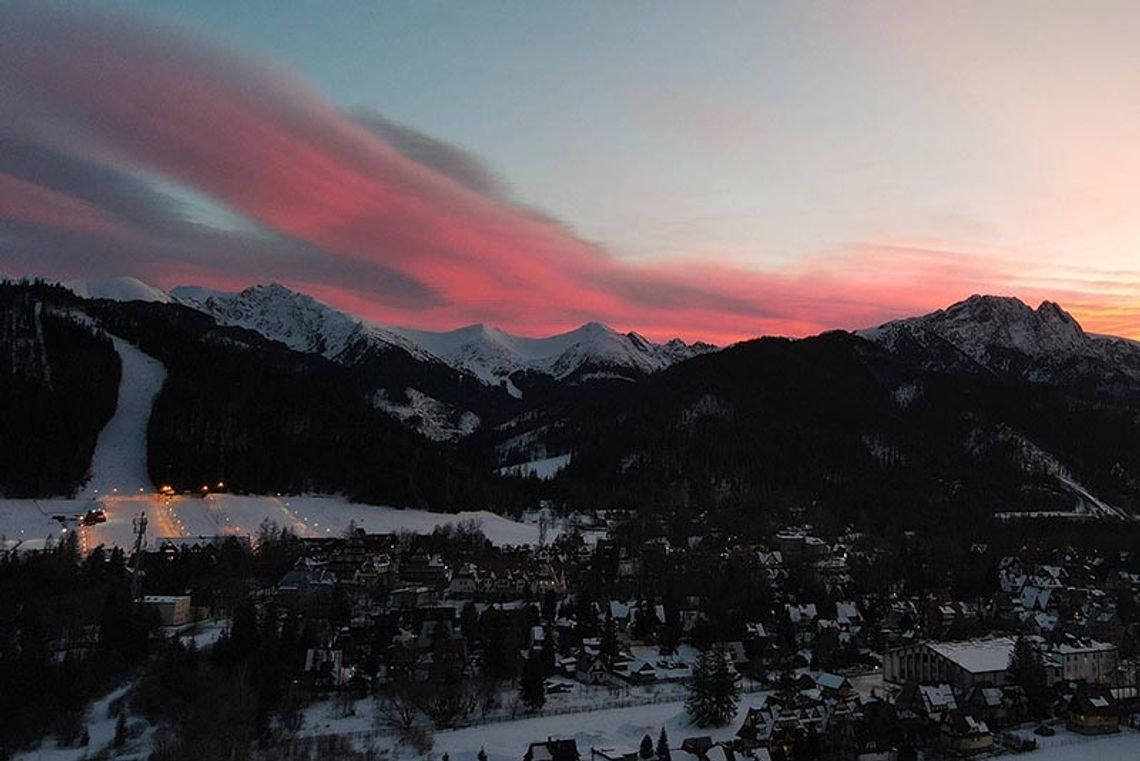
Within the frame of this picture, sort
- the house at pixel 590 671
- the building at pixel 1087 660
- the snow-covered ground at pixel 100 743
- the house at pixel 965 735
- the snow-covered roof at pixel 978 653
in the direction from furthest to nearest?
the building at pixel 1087 660 → the house at pixel 590 671 → the snow-covered roof at pixel 978 653 → the house at pixel 965 735 → the snow-covered ground at pixel 100 743

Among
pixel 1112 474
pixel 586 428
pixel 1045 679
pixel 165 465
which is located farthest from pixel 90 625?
pixel 1112 474

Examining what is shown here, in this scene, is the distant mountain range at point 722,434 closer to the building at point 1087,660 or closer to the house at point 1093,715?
the building at point 1087,660

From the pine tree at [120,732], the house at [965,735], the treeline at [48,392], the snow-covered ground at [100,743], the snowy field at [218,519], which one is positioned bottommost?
the snow-covered ground at [100,743]

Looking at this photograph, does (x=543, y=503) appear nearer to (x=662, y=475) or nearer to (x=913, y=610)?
(x=662, y=475)

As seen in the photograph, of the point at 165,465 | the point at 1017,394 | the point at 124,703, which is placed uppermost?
the point at 1017,394

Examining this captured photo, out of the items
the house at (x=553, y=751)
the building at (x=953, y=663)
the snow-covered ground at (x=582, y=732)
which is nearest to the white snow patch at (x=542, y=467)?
the building at (x=953, y=663)

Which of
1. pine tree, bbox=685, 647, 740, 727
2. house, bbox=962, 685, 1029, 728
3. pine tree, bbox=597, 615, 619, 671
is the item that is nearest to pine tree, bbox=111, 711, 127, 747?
pine tree, bbox=597, 615, 619, 671

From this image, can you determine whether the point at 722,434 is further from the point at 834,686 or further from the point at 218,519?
the point at 834,686
